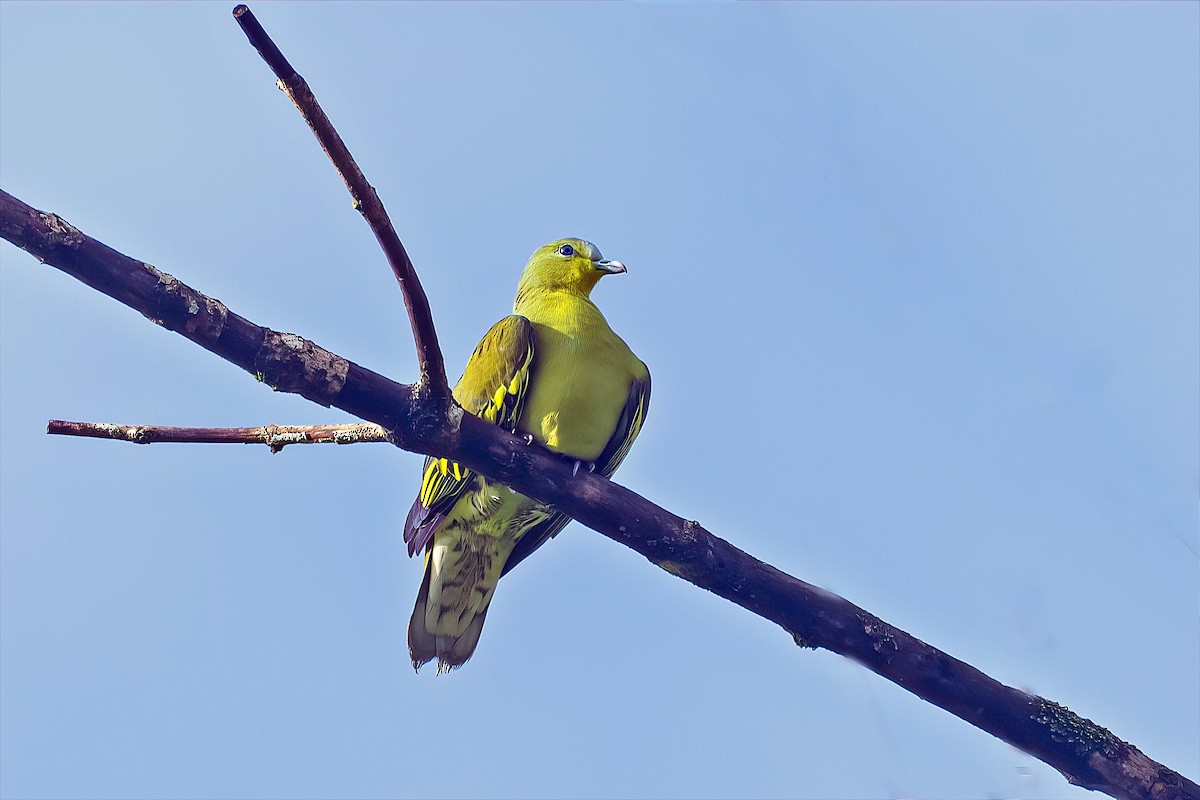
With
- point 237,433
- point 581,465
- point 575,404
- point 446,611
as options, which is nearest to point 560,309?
point 575,404

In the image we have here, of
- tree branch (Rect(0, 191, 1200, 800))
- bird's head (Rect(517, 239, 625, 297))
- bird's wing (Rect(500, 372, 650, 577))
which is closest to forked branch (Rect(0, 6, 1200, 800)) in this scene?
tree branch (Rect(0, 191, 1200, 800))

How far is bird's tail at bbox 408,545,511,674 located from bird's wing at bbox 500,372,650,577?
10cm

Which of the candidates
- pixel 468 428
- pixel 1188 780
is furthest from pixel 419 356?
pixel 1188 780

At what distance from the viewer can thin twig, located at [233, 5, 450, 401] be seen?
9.27ft

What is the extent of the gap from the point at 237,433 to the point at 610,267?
287cm

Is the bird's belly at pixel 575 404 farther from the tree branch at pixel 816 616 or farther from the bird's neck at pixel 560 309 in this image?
the tree branch at pixel 816 616

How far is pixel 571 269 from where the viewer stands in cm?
613

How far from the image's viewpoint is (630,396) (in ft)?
17.6

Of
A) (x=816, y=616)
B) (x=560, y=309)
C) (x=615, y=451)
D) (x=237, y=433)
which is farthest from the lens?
(x=560, y=309)

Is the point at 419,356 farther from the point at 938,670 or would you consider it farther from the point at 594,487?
the point at 938,670

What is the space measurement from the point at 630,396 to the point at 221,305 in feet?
8.11

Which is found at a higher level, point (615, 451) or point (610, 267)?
point (610, 267)

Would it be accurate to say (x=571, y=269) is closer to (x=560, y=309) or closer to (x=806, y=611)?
(x=560, y=309)

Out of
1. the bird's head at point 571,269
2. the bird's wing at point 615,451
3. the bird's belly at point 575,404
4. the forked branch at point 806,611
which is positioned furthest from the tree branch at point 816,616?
the bird's head at point 571,269
